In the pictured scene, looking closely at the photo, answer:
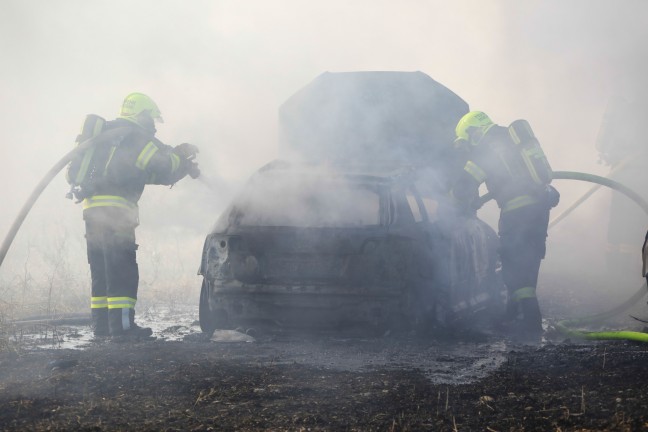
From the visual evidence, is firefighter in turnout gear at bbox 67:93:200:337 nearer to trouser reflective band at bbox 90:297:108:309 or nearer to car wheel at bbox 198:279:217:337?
trouser reflective band at bbox 90:297:108:309

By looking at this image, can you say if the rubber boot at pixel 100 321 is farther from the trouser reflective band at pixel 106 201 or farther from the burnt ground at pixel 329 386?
the trouser reflective band at pixel 106 201

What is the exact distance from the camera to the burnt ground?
3793mm

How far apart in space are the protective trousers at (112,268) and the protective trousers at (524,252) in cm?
345

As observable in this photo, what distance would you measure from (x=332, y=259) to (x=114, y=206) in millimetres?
2037

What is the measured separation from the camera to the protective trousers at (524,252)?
719 centimetres

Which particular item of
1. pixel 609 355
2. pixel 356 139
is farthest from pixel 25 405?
pixel 356 139

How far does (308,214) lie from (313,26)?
1355cm

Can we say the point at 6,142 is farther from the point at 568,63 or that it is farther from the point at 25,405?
the point at 25,405

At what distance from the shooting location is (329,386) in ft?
15.2

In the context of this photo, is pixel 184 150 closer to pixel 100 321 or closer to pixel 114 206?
pixel 114 206

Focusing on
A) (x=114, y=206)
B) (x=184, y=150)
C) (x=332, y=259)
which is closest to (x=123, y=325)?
(x=114, y=206)

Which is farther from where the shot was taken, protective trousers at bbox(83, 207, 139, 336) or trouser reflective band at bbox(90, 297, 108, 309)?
trouser reflective band at bbox(90, 297, 108, 309)

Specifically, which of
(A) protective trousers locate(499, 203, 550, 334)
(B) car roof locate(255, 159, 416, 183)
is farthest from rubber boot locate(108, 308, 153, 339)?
(A) protective trousers locate(499, 203, 550, 334)

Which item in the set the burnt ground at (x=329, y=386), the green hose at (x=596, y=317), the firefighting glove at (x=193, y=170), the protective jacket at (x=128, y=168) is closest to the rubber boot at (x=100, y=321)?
the burnt ground at (x=329, y=386)
